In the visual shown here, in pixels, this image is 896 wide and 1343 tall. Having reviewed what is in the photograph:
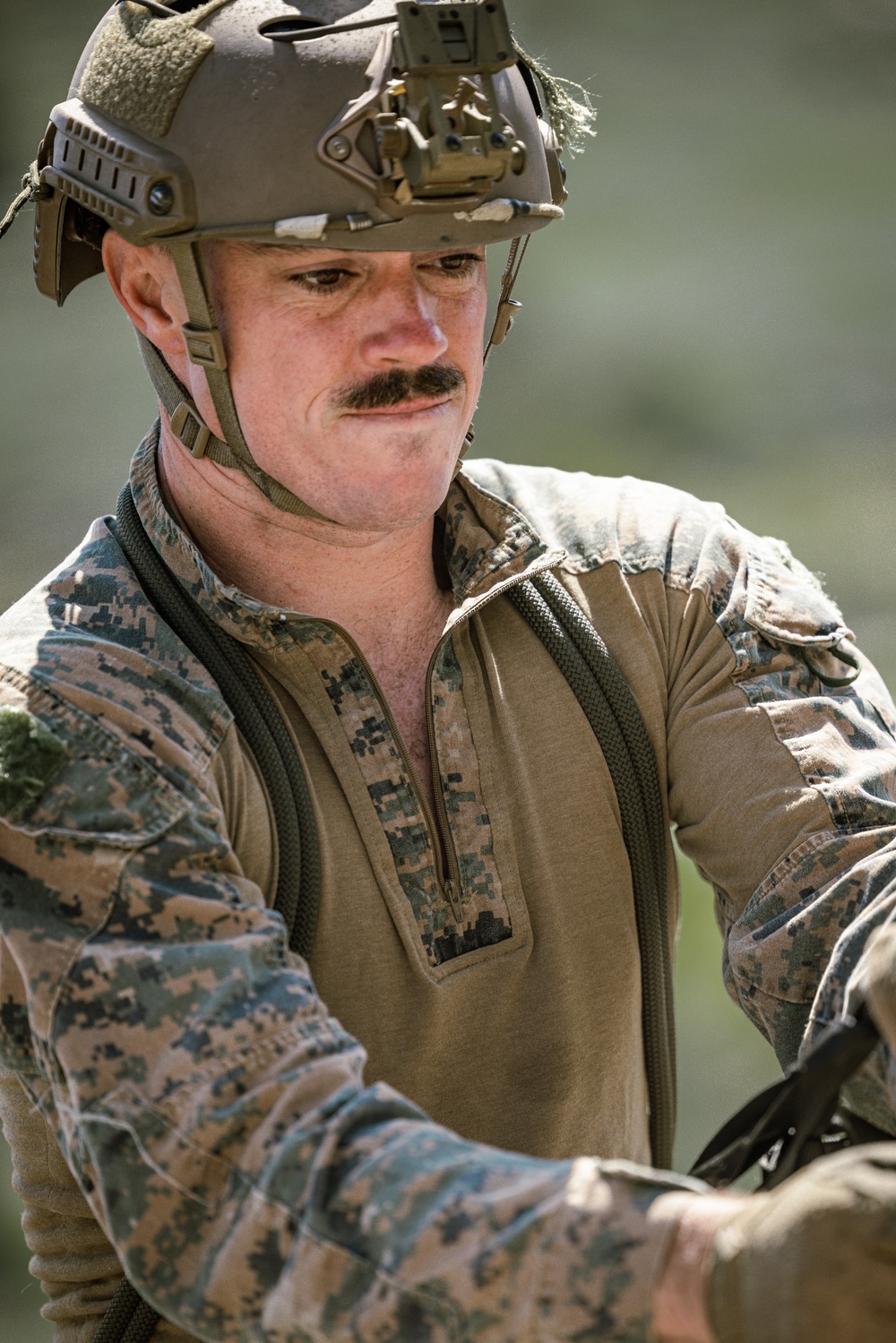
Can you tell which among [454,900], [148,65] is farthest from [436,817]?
[148,65]

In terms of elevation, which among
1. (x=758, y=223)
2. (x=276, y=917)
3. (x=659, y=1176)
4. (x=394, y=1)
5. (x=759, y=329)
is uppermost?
(x=758, y=223)

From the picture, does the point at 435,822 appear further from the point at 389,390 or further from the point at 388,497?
the point at 389,390

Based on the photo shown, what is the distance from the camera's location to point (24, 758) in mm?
1844

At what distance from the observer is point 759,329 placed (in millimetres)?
8195

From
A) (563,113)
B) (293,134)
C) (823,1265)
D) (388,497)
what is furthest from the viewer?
(563,113)

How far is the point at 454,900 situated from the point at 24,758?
0.59 meters

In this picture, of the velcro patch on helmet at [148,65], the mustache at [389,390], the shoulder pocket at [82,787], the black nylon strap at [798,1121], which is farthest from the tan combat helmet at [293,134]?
the black nylon strap at [798,1121]

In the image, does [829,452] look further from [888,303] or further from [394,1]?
[394,1]

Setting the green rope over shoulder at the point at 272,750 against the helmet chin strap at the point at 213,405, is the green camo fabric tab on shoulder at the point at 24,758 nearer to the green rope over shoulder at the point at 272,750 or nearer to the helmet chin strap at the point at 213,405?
the green rope over shoulder at the point at 272,750

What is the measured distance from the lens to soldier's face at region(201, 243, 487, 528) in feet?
6.83

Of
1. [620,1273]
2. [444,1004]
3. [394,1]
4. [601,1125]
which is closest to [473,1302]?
[620,1273]

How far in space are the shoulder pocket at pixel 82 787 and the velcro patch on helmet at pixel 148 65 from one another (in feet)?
2.54

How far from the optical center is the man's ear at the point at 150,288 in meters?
2.21

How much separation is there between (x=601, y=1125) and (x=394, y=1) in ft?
4.90
